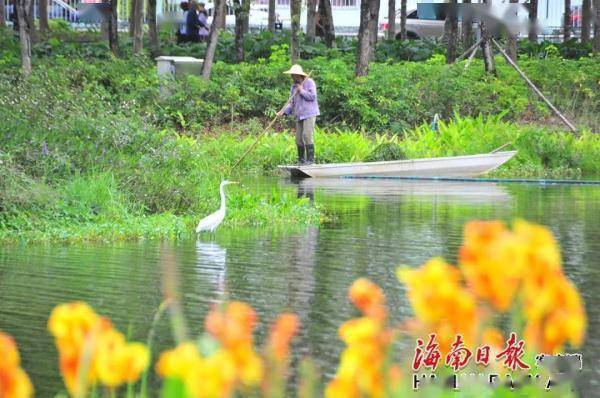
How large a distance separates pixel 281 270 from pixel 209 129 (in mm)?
18880

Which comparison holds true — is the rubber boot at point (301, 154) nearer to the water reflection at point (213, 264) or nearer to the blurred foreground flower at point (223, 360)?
the water reflection at point (213, 264)

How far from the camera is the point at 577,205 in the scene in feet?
63.4

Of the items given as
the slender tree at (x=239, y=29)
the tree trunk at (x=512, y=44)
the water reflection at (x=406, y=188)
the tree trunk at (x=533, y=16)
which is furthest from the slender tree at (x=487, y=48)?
the water reflection at (x=406, y=188)

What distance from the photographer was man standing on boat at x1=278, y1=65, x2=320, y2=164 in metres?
24.4

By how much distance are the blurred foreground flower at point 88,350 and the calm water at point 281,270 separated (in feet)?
14.2

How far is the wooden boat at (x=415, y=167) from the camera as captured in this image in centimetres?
2467

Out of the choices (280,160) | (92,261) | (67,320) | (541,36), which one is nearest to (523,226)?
(67,320)

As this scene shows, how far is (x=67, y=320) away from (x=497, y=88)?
31184 millimetres

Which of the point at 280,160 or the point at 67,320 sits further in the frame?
the point at 280,160

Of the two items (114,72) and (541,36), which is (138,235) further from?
(541,36)

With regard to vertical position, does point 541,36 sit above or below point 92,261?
above

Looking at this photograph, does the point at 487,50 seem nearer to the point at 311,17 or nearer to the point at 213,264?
the point at 311,17

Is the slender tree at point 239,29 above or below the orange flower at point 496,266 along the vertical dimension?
above

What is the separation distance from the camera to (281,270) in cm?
1203
